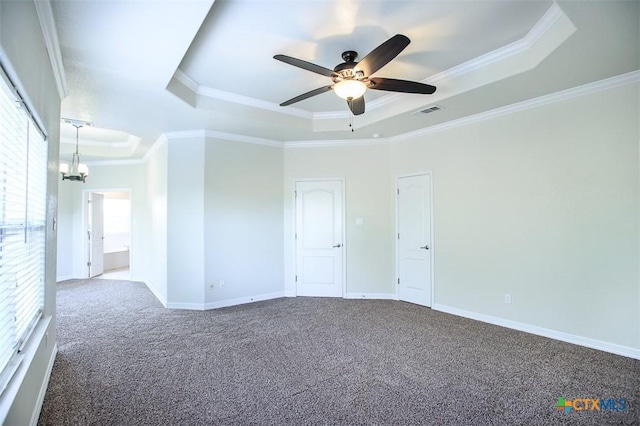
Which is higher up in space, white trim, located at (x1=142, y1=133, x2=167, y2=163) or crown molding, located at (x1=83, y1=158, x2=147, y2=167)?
white trim, located at (x1=142, y1=133, x2=167, y2=163)

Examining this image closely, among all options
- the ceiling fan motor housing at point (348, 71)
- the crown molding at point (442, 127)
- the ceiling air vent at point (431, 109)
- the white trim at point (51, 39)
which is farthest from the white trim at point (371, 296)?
the white trim at point (51, 39)

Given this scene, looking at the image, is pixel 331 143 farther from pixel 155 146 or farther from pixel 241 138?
pixel 155 146

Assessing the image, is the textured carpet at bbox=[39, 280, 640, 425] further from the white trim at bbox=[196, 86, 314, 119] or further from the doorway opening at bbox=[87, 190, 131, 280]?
the doorway opening at bbox=[87, 190, 131, 280]

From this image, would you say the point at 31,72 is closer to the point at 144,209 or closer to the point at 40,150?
the point at 40,150

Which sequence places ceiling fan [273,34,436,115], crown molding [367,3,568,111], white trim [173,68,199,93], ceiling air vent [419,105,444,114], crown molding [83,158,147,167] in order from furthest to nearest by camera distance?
crown molding [83,158,147,167] → ceiling air vent [419,105,444,114] → white trim [173,68,199,93] → crown molding [367,3,568,111] → ceiling fan [273,34,436,115]

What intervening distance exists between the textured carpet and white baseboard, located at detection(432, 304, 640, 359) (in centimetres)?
11

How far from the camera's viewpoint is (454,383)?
272 cm

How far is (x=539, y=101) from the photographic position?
3.79 meters

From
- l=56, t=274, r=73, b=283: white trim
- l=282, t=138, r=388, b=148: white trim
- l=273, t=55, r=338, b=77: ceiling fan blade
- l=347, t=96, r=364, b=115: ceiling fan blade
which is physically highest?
l=282, t=138, r=388, b=148: white trim

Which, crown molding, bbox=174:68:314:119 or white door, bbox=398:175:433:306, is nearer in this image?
crown molding, bbox=174:68:314:119

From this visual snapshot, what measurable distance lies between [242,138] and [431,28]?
3.38m

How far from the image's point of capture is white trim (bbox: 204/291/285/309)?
5047mm

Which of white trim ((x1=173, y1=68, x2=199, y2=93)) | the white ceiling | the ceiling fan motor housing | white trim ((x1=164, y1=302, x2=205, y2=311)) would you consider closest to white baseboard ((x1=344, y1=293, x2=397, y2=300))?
white trim ((x1=164, y1=302, x2=205, y2=311))

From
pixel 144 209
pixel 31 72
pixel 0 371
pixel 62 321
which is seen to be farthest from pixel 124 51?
pixel 144 209
